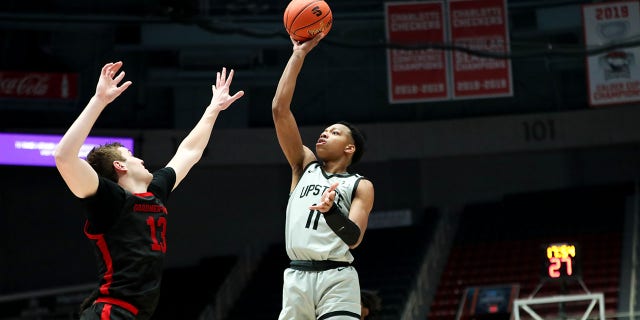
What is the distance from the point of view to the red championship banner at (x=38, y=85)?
1870 cm

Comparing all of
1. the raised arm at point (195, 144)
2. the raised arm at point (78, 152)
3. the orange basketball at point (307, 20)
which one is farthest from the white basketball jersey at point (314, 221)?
the raised arm at point (78, 152)

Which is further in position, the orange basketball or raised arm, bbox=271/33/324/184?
the orange basketball

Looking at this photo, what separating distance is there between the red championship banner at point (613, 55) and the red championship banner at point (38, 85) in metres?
10.6

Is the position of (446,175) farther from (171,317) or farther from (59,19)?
(59,19)

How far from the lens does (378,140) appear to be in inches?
833

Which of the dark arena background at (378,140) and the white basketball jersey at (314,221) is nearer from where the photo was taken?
the white basketball jersey at (314,221)

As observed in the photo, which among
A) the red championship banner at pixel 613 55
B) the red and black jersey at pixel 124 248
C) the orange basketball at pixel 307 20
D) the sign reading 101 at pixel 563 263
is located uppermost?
the red championship banner at pixel 613 55

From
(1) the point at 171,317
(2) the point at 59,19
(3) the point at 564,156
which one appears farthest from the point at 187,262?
(3) the point at 564,156

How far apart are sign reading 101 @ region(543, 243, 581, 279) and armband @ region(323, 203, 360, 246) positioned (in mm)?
8229

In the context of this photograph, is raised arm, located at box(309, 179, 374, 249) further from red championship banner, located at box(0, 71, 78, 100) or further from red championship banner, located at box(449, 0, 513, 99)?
red championship banner, located at box(0, 71, 78, 100)

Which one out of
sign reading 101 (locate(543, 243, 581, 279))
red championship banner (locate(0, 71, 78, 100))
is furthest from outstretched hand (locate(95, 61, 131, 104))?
red championship banner (locate(0, 71, 78, 100))

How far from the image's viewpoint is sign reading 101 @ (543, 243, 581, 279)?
12891 mm

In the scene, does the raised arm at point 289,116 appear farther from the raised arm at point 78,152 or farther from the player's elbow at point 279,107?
Result: the raised arm at point 78,152

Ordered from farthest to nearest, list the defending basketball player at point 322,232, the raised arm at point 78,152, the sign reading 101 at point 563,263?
the sign reading 101 at point 563,263 < the defending basketball player at point 322,232 < the raised arm at point 78,152
